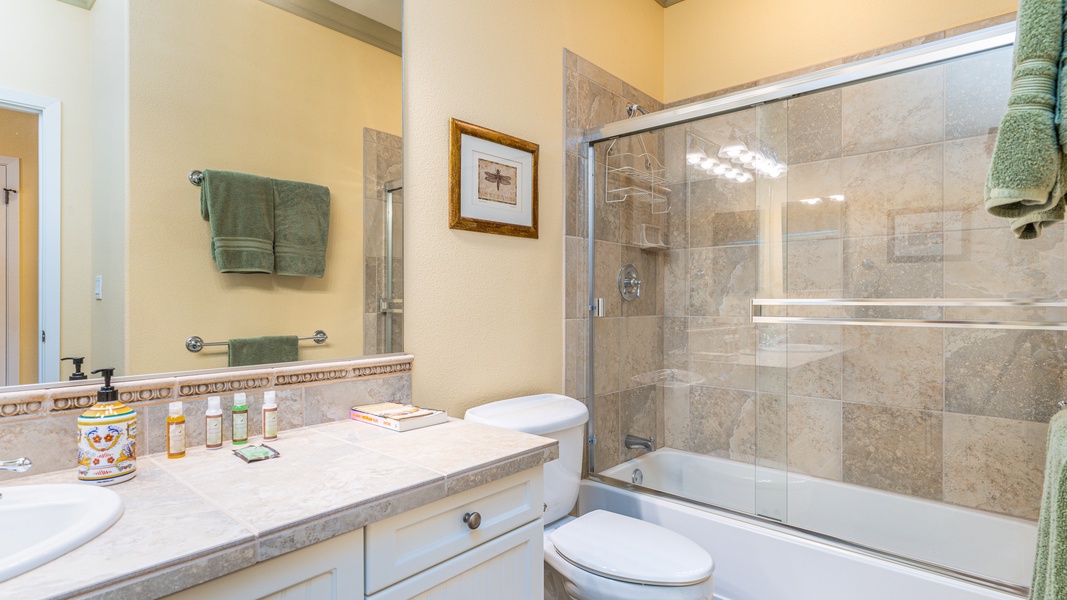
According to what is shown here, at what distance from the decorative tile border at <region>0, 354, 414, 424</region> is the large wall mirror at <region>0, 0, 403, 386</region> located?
0.03 metres

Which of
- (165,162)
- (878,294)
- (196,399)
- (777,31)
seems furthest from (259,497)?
(777,31)

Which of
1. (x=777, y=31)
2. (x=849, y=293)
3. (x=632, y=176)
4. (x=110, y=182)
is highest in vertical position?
(x=777, y=31)

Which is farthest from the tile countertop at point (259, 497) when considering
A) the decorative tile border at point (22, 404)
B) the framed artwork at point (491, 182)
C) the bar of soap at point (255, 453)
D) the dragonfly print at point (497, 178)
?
the dragonfly print at point (497, 178)

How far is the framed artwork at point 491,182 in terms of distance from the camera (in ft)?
5.59

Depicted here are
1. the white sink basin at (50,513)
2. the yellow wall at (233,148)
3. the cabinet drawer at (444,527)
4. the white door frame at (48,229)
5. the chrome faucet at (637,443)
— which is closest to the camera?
the white sink basin at (50,513)

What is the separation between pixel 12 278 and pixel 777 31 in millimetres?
2903

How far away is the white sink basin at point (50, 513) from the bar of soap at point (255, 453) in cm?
24

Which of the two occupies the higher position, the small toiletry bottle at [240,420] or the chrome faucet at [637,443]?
the small toiletry bottle at [240,420]

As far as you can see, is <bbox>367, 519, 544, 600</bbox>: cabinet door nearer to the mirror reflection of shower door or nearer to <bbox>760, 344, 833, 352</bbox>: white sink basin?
the mirror reflection of shower door

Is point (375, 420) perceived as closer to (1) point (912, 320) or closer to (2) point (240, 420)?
(2) point (240, 420)

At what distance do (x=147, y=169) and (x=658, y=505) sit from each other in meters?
1.93

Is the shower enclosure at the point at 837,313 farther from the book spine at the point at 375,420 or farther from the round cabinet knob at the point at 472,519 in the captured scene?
the round cabinet knob at the point at 472,519

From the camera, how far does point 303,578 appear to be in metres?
0.78

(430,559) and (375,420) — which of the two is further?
(375,420)
